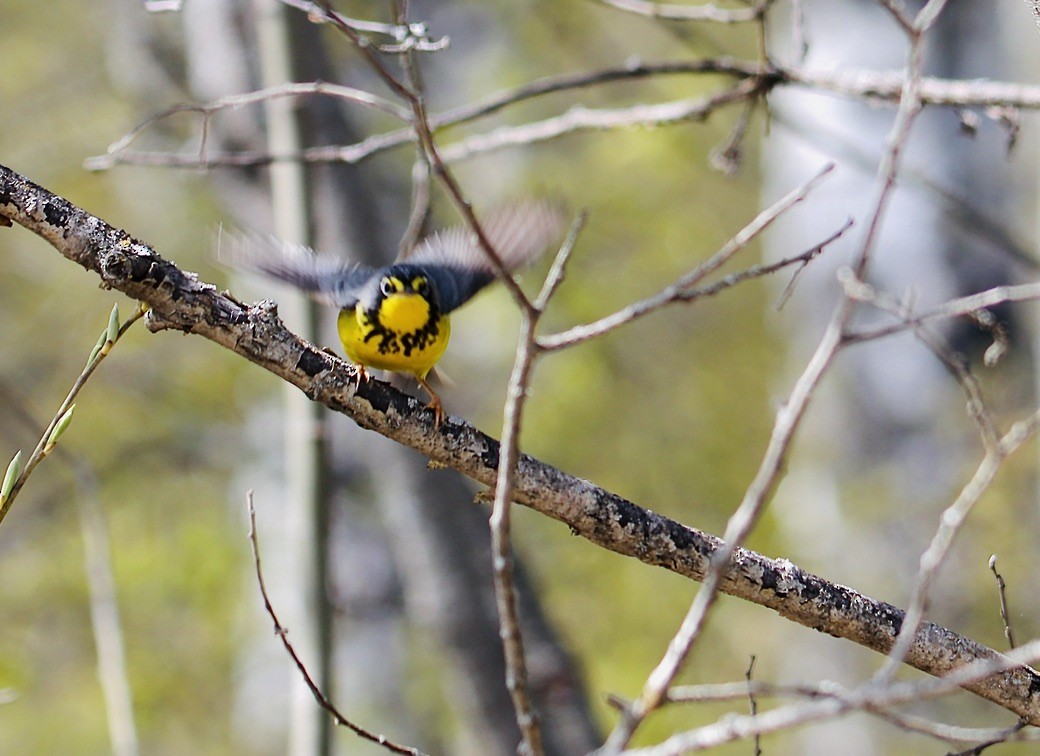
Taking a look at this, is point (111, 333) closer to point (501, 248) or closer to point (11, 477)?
point (11, 477)

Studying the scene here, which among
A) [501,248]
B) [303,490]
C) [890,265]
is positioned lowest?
[303,490]

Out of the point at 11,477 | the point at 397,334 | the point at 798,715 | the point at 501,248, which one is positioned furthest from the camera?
the point at 501,248

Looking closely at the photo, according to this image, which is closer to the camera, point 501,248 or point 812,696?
point 812,696

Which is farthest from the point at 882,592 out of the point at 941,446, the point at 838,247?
the point at 838,247

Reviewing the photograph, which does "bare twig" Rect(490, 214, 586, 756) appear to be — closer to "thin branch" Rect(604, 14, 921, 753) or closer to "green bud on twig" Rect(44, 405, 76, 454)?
"thin branch" Rect(604, 14, 921, 753)

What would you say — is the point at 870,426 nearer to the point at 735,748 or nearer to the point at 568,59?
the point at 735,748

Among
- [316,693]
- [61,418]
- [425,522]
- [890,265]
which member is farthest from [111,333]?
[890,265]

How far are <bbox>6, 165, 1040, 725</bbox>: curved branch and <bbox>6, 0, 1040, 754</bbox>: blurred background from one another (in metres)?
1.11

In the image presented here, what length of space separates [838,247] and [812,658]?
8.25 ft

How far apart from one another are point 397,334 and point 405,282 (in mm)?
162

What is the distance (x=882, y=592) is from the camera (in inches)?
229

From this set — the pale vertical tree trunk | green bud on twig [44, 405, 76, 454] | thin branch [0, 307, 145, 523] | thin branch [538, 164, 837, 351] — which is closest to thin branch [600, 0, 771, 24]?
the pale vertical tree trunk

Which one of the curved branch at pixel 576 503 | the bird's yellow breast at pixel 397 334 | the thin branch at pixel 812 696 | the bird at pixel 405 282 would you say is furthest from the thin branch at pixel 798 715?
the bird's yellow breast at pixel 397 334

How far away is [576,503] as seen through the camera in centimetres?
213
